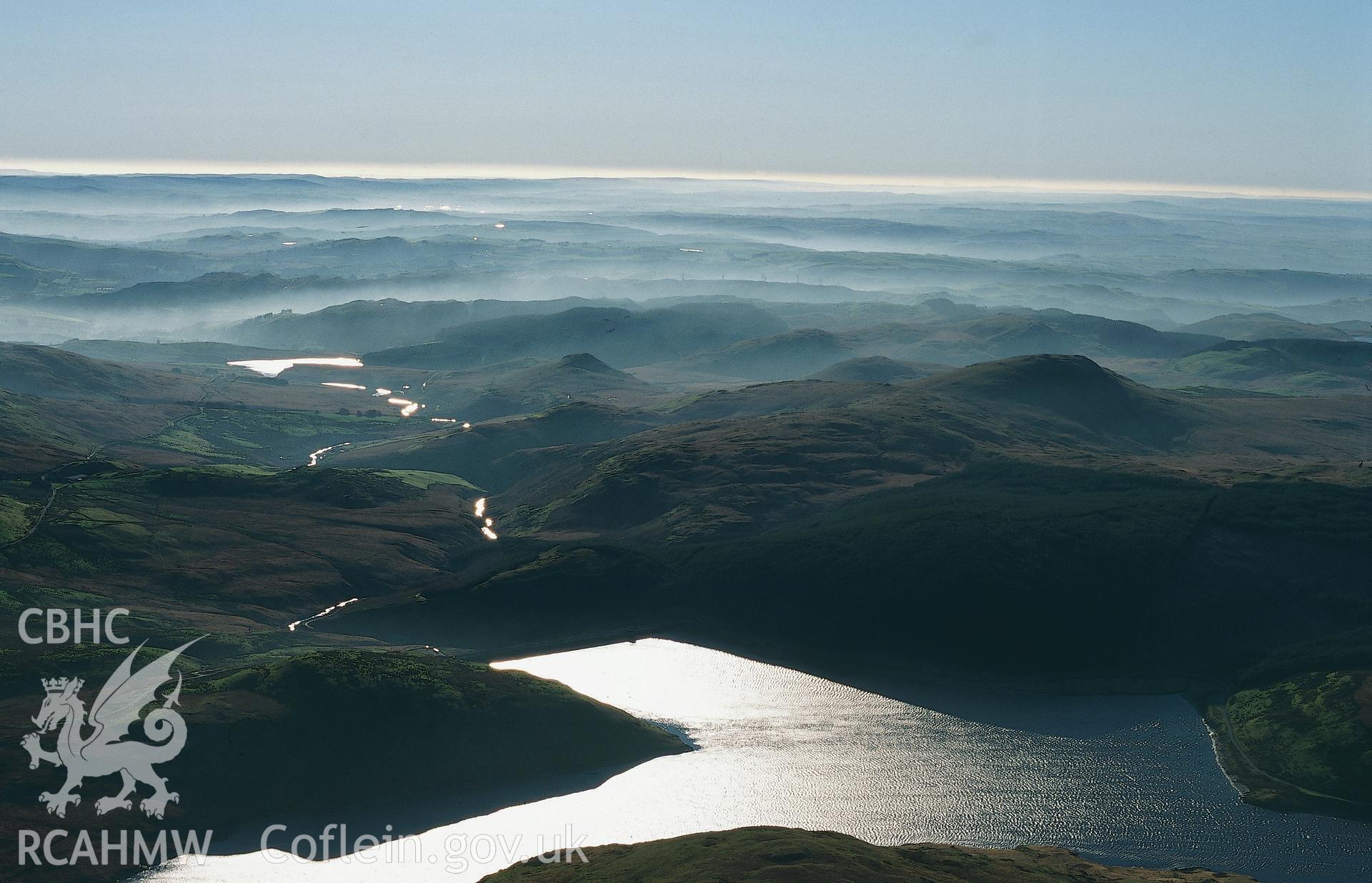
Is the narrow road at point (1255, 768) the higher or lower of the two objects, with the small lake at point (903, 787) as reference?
higher

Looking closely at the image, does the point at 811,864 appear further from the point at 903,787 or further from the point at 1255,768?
the point at 1255,768

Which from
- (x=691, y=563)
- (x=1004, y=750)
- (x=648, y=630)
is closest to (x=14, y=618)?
(x=648, y=630)

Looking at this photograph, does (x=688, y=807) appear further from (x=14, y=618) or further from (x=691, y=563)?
(x=14, y=618)

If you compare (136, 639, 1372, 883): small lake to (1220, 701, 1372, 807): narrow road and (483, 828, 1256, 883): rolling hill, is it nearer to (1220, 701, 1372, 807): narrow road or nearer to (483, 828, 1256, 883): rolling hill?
(1220, 701, 1372, 807): narrow road

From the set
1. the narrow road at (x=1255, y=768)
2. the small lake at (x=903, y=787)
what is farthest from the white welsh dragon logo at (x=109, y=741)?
the narrow road at (x=1255, y=768)

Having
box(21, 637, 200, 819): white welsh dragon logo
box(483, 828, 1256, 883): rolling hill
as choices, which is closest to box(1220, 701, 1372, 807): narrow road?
box(483, 828, 1256, 883): rolling hill

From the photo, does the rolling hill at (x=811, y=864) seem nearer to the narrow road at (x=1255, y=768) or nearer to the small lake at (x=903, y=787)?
the small lake at (x=903, y=787)
